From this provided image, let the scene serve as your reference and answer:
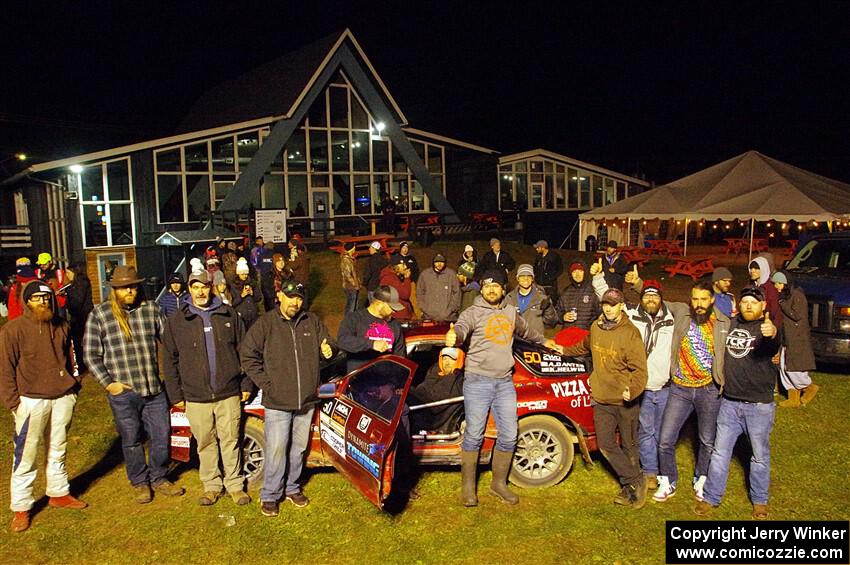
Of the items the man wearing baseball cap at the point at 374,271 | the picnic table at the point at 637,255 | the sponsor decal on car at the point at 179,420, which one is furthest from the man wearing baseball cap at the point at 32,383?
the picnic table at the point at 637,255

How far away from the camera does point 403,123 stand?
87.6 feet

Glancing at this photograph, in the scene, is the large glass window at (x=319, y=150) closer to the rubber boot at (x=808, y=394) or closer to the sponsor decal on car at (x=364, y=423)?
the rubber boot at (x=808, y=394)

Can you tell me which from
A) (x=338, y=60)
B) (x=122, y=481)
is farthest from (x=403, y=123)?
(x=122, y=481)

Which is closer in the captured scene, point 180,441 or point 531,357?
point 180,441

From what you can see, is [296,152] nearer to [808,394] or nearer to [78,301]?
[78,301]

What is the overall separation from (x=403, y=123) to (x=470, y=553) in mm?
23647

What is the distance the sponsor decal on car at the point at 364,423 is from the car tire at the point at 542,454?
1.55 m

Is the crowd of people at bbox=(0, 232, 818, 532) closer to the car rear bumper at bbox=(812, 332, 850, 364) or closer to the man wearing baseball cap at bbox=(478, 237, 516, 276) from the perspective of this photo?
the car rear bumper at bbox=(812, 332, 850, 364)

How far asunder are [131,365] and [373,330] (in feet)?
6.75

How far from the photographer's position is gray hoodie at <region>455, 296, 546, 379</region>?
527 centimetres

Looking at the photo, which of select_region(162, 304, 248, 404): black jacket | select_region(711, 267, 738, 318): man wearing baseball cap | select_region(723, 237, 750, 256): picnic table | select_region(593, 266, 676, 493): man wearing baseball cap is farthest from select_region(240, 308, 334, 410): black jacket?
select_region(723, 237, 750, 256): picnic table

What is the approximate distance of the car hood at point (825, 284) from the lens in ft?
29.2

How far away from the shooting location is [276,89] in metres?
25.8

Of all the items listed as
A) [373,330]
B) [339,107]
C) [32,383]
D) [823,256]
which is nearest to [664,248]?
[823,256]
